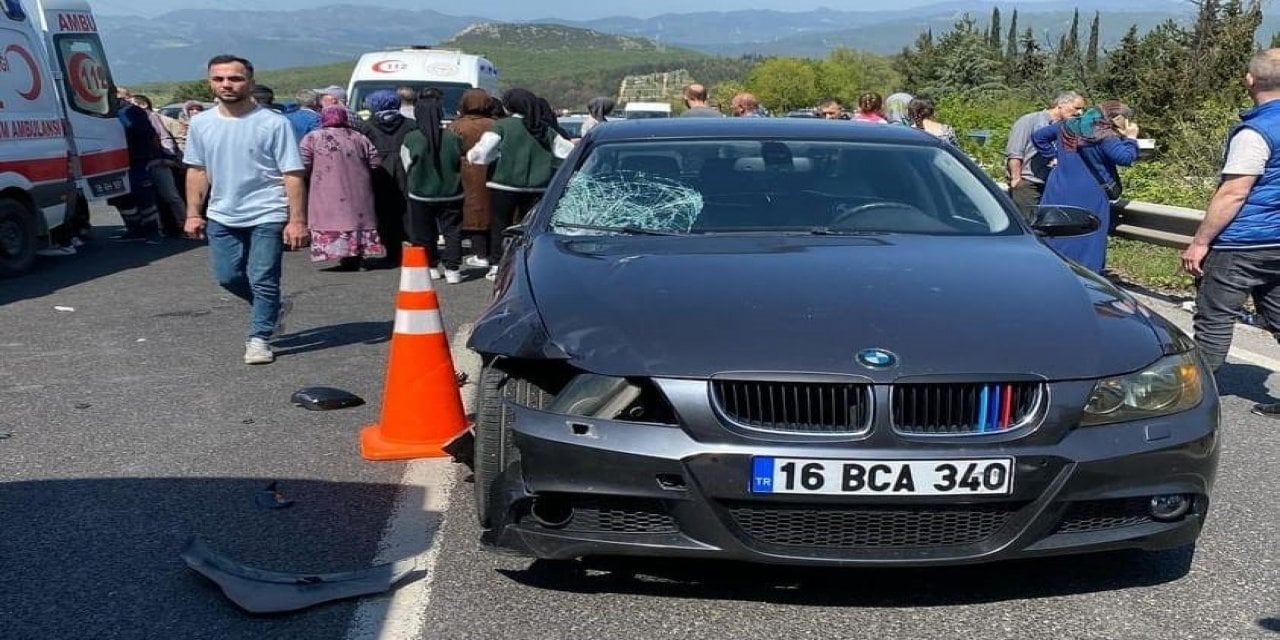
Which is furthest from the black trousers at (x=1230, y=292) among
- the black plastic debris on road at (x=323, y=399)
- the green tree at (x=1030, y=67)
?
the green tree at (x=1030, y=67)

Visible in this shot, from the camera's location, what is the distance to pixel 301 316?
27.1 ft

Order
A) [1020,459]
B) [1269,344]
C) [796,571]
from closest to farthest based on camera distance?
[1020,459], [796,571], [1269,344]

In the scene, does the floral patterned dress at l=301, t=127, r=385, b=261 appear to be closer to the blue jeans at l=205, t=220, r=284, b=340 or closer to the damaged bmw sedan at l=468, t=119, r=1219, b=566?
the blue jeans at l=205, t=220, r=284, b=340

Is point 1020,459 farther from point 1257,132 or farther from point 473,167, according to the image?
point 473,167

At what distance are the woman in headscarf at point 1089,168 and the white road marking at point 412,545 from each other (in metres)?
5.07

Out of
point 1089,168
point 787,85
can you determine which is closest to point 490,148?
point 1089,168

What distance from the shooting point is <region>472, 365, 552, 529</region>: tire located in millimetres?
3230

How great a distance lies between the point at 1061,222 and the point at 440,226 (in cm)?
710

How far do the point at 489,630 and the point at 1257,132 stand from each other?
412 centimetres

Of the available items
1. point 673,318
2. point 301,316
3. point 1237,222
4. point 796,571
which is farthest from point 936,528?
point 301,316

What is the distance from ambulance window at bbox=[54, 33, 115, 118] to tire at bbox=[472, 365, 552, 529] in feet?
31.3

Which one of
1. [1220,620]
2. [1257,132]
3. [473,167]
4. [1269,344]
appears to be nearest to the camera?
[1220,620]

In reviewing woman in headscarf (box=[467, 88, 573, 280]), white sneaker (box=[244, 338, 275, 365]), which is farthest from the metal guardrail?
white sneaker (box=[244, 338, 275, 365])

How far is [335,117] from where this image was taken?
1008 centimetres
